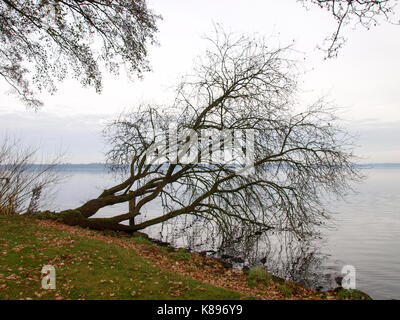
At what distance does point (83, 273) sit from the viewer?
7.45m

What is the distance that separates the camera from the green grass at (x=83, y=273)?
257 inches

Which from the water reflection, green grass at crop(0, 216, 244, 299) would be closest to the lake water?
the water reflection

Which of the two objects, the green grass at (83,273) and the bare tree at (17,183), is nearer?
the green grass at (83,273)

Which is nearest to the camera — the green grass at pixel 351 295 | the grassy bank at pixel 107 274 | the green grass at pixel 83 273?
the green grass at pixel 83 273

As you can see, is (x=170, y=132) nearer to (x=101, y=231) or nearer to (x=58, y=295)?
(x=101, y=231)

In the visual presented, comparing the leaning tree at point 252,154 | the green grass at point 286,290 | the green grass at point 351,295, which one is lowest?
the green grass at point 286,290

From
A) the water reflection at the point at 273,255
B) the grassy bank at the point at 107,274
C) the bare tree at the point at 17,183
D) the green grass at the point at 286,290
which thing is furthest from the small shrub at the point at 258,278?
the bare tree at the point at 17,183

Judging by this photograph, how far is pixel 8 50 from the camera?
11906 millimetres

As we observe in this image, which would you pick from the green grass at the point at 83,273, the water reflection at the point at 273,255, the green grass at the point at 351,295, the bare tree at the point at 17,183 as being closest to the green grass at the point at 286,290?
the green grass at the point at 351,295

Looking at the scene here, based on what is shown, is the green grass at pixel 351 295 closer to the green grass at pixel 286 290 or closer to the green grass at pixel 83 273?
the green grass at pixel 286 290

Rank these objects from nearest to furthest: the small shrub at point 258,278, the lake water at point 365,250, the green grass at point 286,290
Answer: the green grass at point 286,290 < the small shrub at point 258,278 < the lake water at point 365,250

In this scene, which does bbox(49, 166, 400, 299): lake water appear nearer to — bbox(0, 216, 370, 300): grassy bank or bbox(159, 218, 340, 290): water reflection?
bbox(159, 218, 340, 290): water reflection

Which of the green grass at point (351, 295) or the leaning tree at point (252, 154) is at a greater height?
the leaning tree at point (252, 154)
